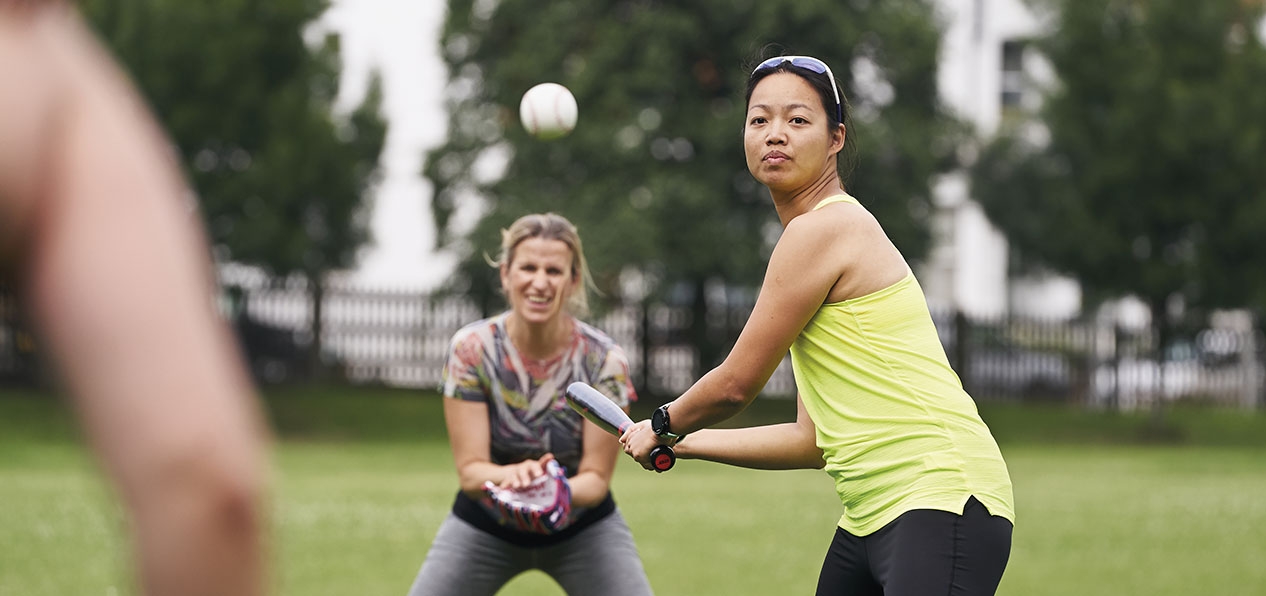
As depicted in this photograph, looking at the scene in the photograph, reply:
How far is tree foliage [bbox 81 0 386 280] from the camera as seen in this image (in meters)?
26.5

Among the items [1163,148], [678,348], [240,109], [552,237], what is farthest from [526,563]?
[678,348]

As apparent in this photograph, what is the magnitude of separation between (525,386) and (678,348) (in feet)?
83.9

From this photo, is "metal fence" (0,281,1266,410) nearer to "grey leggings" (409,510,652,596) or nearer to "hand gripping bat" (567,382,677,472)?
"grey leggings" (409,510,652,596)

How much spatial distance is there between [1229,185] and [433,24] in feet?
53.9

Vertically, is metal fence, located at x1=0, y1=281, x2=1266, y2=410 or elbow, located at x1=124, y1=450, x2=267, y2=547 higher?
elbow, located at x1=124, y1=450, x2=267, y2=547

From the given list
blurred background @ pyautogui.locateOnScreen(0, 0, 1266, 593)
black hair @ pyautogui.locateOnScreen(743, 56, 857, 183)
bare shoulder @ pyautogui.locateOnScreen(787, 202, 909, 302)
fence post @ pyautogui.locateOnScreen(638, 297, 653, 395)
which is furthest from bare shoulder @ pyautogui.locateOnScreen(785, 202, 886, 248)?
fence post @ pyautogui.locateOnScreen(638, 297, 653, 395)

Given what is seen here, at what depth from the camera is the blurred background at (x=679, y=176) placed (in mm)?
26906

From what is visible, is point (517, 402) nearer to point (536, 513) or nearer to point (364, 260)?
point (536, 513)

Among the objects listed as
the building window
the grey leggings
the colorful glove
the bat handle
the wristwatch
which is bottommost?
the grey leggings

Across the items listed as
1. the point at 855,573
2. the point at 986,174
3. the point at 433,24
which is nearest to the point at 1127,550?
the point at 855,573

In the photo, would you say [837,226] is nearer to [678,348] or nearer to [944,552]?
[944,552]

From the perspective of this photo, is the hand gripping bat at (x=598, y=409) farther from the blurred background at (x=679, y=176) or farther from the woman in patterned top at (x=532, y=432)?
the blurred background at (x=679, y=176)

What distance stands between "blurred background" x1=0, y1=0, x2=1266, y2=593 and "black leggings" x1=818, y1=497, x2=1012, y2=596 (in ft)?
73.6

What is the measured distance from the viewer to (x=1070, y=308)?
2042 inches
